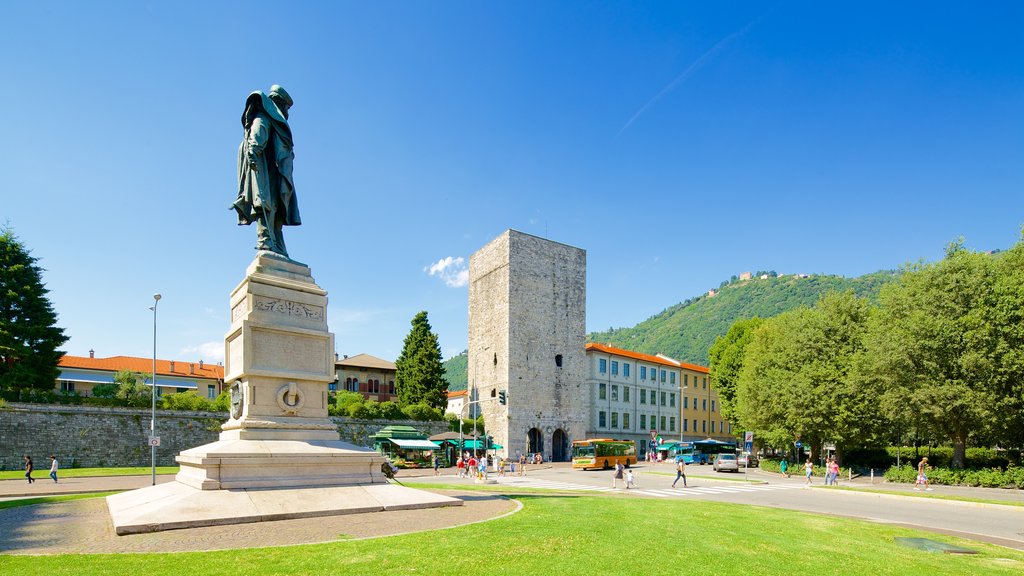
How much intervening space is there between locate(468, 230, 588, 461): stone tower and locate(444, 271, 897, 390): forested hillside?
79581 millimetres

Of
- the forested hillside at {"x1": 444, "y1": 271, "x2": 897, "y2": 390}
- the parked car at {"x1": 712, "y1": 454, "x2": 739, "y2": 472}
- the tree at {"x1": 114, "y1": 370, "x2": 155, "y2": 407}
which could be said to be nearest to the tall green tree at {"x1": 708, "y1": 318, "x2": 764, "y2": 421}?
the parked car at {"x1": 712, "y1": 454, "x2": 739, "y2": 472}

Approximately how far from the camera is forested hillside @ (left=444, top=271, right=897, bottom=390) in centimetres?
15025

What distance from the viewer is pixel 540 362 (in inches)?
2445

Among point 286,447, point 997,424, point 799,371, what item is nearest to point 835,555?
point 286,447

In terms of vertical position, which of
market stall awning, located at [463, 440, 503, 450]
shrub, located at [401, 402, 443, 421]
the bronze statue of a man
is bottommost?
market stall awning, located at [463, 440, 503, 450]

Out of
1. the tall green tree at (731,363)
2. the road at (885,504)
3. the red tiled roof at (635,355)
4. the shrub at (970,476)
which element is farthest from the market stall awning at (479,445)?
the shrub at (970,476)

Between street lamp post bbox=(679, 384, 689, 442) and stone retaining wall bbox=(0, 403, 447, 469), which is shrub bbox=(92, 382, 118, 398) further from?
street lamp post bbox=(679, 384, 689, 442)

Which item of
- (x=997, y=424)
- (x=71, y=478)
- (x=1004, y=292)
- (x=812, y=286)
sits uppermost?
(x=812, y=286)

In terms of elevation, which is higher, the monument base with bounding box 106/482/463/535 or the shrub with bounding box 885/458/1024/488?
the monument base with bounding box 106/482/463/535

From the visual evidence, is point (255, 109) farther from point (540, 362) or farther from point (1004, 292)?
point (540, 362)

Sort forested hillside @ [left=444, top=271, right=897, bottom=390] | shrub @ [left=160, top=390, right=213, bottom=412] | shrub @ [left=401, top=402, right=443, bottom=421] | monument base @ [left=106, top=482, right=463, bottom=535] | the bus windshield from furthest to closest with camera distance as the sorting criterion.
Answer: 1. forested hillside @ [left=444, top=271, right=897, bottom=390]
2. shrub @ [left=401, top=402, right=443, bottom=421]
3. the bus windshield
4. shrub @ [left=160, top=390, right=213, bottom=412]
5. monument base @ [left=106, top=482, right=463, bottom=535]

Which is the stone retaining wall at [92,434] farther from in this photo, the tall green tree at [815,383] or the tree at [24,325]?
the tall green tree at [815,383]

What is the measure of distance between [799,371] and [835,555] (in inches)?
1457

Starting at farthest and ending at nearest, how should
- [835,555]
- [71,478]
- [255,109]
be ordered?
[71,478], [255,109], [835,555]
